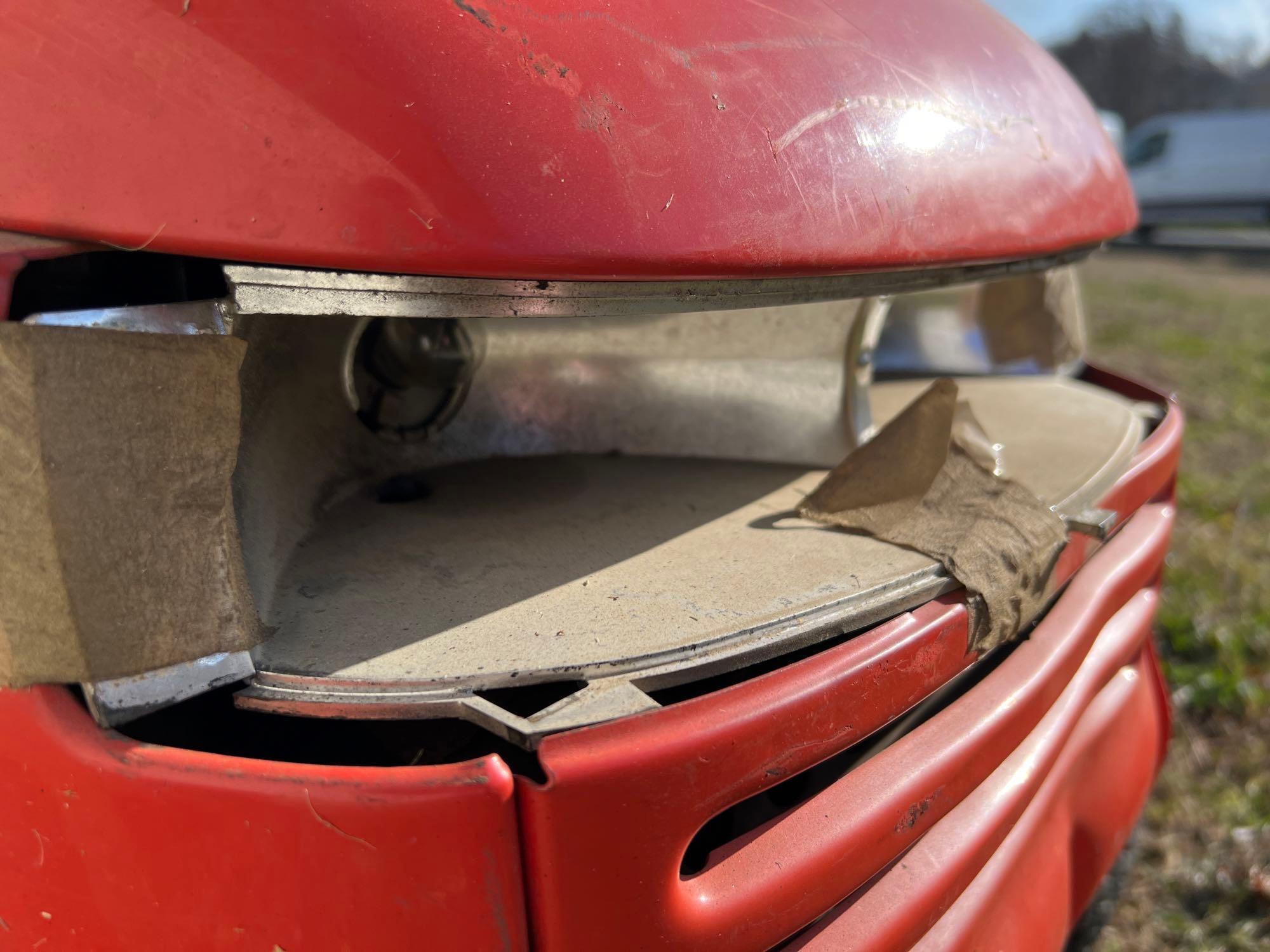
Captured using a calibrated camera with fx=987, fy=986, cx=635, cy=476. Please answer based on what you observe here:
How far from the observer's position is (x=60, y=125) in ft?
2.71

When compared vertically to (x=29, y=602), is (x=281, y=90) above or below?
above

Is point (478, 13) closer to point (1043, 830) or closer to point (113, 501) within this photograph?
point (113, 501)

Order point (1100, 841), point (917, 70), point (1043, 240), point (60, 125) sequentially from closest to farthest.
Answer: point (60, 125) → point (917, 70) → point (1043, 240) → point (1100, 841)

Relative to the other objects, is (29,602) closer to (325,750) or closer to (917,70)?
(325,750)

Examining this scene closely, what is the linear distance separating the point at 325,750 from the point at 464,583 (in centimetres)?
25

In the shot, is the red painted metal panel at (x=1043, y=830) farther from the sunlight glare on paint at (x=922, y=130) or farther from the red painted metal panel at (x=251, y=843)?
the sunlight glare on paint at (x=922, y=130)

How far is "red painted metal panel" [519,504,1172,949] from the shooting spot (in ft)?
2.72

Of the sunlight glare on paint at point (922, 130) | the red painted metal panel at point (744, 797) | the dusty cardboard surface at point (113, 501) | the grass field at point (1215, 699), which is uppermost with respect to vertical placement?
the sunlight glare on paint at point (922, 130)

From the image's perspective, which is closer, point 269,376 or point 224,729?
point 224,729

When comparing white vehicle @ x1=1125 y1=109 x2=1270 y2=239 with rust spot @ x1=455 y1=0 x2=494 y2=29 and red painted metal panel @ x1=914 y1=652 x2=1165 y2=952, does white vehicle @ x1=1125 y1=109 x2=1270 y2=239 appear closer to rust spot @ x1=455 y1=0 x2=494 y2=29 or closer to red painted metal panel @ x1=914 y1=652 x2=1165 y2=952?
red painted metal panel @ x1=914 y1=652 x2=1165 y2=952

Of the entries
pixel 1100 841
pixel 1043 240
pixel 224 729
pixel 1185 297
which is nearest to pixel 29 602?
pixel 224 729

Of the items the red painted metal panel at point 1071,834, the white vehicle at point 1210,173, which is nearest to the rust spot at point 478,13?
the red painted metal panel at point 1071,834

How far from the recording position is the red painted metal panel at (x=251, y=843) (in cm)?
82

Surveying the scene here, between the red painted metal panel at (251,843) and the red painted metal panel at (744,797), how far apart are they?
46 millimetres
